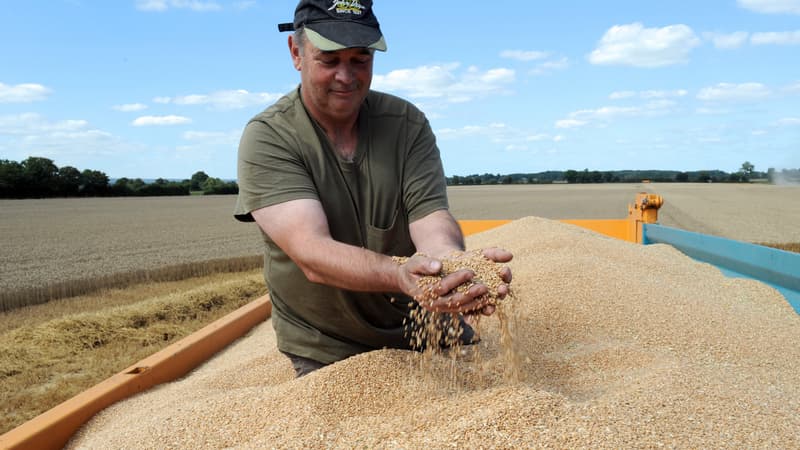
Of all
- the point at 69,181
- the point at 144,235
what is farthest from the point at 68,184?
the point at 144,235

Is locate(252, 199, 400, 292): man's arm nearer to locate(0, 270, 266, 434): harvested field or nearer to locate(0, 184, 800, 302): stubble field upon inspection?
locate(0, 270, 266, 434): harvested field

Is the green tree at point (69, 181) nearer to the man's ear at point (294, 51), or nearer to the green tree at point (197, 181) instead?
the green tree at point (197, 181)

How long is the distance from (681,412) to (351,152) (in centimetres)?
123

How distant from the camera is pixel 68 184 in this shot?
82.5 ft

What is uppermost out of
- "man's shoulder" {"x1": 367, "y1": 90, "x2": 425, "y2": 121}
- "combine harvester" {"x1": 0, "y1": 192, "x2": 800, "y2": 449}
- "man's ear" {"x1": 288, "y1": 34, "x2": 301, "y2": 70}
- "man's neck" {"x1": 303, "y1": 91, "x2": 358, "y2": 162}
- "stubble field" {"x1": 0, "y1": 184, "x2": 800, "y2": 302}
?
"man's ear" {"x1": 288, "y1": 34, "x2": 301, "y2": 70}

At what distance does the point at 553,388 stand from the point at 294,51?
130 cm

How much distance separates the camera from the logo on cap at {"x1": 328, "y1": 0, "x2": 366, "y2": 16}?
1.88 m

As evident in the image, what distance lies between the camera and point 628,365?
6.83 ft

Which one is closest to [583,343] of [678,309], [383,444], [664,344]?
[664,344]

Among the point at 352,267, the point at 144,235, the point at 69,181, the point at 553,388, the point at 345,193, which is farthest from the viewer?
the point at 69,181

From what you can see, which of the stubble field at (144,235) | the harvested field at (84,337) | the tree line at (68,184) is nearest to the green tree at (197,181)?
the tree line at (68,184)

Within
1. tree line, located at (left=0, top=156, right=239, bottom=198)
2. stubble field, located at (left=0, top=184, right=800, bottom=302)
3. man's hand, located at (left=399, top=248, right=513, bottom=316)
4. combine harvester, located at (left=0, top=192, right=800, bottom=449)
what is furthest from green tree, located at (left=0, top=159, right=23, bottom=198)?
man's hand, located at (left=399, top=248, right=513, bottom=316)

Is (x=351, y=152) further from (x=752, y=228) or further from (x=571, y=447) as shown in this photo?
(x=752, y=228)

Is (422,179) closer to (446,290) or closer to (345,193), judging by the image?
(345,193)
